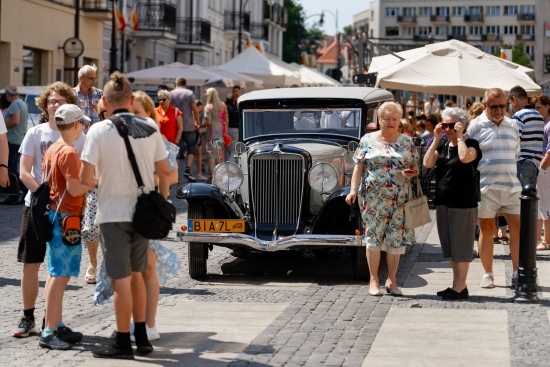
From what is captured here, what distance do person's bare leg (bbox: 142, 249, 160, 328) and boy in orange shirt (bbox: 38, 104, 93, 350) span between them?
18.5 inches

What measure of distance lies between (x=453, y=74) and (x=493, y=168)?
30.2ft

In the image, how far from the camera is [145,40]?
54.1m

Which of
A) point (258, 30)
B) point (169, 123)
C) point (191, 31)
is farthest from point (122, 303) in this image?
point (258, 30)

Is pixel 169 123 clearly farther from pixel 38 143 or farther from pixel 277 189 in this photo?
pixel 38 143

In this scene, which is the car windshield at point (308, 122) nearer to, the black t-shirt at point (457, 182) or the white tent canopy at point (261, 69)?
the black t-shirt at point (457, 182)

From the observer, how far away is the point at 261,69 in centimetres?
3838

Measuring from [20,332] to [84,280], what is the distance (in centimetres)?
316

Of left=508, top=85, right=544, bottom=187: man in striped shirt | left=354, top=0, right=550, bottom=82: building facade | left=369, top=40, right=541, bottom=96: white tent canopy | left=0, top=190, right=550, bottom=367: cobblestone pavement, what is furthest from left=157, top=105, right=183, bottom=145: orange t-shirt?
left=354, top=0, right=550, bottom=82: building facade

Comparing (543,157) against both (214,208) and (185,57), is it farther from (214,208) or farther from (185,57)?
(185,57)

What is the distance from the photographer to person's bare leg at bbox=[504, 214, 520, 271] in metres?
11.7

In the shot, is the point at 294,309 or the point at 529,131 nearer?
the point at 294,309

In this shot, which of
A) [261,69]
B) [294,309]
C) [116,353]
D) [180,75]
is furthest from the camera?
[261,69]

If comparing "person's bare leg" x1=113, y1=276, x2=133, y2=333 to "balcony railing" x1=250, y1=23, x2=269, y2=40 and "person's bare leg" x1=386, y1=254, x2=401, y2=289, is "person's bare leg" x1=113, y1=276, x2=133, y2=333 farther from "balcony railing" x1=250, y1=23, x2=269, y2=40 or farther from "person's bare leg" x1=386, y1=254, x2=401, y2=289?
"balcony railing" x1=250, y1=23, x2=269, y2=40

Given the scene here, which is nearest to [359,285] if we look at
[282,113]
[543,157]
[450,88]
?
[282,113]
